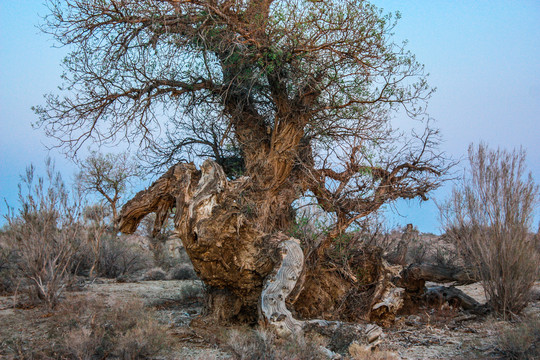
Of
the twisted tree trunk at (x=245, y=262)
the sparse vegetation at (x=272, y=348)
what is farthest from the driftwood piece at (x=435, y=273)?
the sparse vegetation at (x=272, y=348)

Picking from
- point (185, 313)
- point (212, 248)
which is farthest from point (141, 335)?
point (185, 313)

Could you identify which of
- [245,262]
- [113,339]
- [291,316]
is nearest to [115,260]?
[245,262]

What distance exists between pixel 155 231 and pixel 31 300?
3.43 metres

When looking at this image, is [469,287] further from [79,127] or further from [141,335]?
[79,127]

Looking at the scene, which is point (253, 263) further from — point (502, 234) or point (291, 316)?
point (502, 234)

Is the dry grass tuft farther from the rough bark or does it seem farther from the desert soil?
the desert soil

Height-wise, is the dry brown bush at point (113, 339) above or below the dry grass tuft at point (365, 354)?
above

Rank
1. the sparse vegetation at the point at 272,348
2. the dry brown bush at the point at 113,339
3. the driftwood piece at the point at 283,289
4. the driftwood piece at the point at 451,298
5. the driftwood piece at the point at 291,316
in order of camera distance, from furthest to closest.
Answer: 1. the driftwood piece at the point at 451,298
2. the driftwood piece at the point at 283,289
3. the driftwood piece at the point at 291,316
4. the dry brown bush at the point at 113,339
5. the sparse vegetation at the point at 272,348

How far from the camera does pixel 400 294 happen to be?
324 inches

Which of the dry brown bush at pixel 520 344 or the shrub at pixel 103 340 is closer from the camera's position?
the shrub at pixel 103 340

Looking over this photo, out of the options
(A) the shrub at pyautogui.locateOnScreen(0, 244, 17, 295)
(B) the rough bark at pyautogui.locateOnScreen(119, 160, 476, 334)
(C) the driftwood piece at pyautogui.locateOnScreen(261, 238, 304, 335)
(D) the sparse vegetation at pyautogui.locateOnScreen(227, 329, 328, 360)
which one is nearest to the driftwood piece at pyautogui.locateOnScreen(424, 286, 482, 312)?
(B) the rough bark at pyautogui.locateOnScreen(119, 160, 476, 334)

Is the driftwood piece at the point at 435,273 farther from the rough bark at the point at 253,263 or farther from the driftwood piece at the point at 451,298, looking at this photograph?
the rough bark at the point at 253,263

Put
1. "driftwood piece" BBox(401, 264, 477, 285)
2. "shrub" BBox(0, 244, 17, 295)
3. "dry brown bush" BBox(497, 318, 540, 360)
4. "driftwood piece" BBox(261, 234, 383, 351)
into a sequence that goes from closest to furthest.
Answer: "dry brown bush" BBox(497, 318, 540, 360), "driftwood piece" BBox(261, 234, 383, 351), "driftwood piece" BBox(401, 264, 477, 285), "shrub" BBox(0, 244, 17, 295)

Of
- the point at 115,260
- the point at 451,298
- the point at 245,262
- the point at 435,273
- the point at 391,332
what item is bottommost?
the point at 391,332
